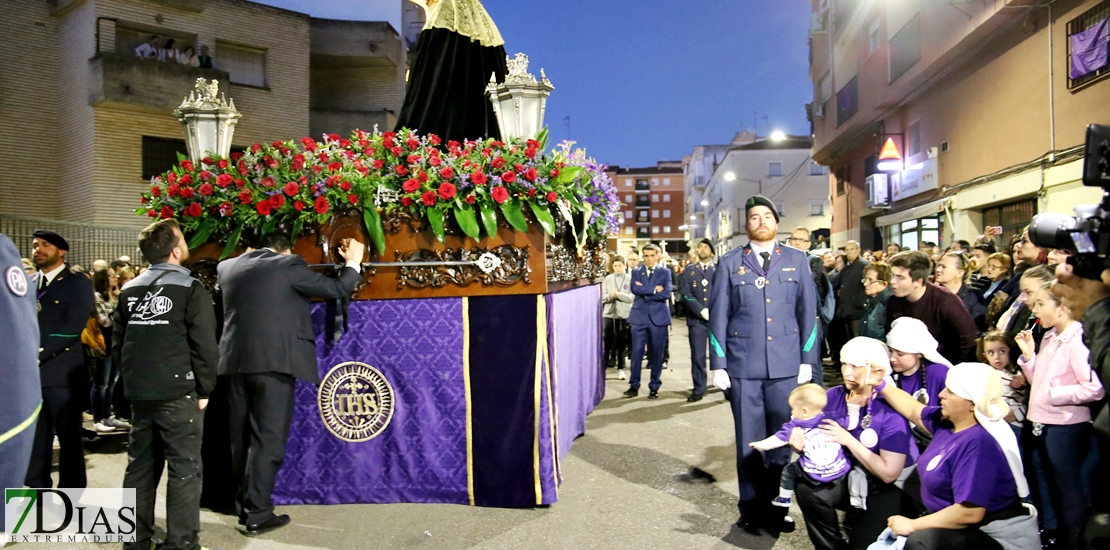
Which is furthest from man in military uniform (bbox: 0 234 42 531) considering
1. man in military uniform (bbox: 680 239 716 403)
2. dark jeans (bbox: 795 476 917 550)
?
man in military uniform (bbox: 680 239 716 403)

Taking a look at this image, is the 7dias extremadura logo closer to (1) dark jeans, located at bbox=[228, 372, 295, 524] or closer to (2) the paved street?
(2) the paved street

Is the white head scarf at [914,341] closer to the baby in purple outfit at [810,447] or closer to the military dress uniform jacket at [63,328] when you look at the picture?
the baby in purple outfit at [810,447]

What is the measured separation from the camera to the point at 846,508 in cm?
396

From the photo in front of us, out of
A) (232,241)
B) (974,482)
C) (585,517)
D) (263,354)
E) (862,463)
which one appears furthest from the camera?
(232,241)

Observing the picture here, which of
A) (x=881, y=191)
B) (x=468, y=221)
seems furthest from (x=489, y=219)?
(x=881, y=191)

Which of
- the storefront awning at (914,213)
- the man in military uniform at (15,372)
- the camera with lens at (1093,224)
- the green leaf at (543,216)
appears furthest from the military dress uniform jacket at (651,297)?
the storefront awning at (914,213)

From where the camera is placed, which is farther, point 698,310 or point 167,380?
point 698,310

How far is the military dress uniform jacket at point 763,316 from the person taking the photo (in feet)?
15.2

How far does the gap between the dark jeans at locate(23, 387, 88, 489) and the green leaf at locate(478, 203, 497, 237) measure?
3.12 m

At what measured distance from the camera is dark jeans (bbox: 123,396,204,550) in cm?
398

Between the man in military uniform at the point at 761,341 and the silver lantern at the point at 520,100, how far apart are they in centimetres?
168

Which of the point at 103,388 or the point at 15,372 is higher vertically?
the point at 15,372

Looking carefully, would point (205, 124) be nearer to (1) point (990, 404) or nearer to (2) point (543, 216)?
(2) point (543, 216)

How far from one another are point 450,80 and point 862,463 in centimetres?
425
